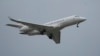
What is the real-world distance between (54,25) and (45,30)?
194cm

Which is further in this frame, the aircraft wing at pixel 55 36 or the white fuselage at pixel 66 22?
the aircraft wing at pixel 55 36

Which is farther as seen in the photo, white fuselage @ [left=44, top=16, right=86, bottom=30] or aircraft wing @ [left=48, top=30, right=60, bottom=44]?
aircraft wing @ [left=48, top=30, right=60, bottom=44]

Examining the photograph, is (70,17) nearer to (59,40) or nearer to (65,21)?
(65,21)

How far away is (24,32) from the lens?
71.4m

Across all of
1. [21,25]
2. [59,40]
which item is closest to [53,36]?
[59,40]

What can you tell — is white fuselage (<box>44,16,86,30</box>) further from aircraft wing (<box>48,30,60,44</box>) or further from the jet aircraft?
aircraft wing (<box>48,30,60,44</box>)

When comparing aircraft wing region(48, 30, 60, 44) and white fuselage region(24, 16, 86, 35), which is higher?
white fuselage region(24, 16, 86, 35)

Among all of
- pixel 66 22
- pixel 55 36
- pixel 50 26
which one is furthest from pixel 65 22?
pixel 55 36

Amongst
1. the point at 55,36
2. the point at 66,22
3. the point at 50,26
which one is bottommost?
the point at 55,36

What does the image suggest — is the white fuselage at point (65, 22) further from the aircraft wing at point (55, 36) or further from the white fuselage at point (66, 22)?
the aircraft wing at point (55, 36)

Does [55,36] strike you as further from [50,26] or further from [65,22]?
[65,22]

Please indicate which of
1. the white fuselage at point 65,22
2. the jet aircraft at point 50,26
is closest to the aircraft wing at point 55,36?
the jet aircraft at point 50,26

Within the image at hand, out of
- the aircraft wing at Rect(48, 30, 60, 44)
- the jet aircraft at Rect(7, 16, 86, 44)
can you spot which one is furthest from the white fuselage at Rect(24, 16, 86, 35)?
the aircraft wing at Rect(48, 30, 60, 44)

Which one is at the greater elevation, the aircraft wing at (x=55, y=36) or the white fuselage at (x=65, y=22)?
the white fuselage at (x=65, y=22)
